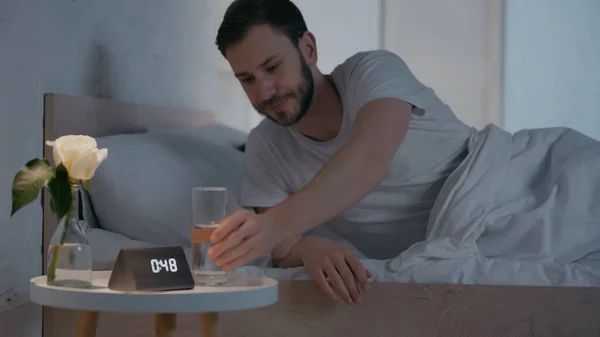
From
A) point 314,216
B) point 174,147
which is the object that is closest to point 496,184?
point 314,216

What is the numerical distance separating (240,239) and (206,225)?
6 centimetres

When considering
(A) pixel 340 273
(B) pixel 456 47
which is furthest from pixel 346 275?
(B) pixel 456 47

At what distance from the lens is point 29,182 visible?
1.30m

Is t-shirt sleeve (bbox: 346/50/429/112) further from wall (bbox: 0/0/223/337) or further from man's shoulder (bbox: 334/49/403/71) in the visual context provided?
wall (bbox: 0/0/223/337)

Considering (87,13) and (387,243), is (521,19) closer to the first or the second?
(387,243)

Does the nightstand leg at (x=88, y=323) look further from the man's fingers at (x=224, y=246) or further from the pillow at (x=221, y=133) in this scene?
the pillow at (x=221, y=133)

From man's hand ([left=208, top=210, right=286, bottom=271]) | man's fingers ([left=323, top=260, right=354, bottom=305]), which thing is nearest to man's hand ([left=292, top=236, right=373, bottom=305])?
man's fingers ([left=323, top=260, right=354, bottom=305])

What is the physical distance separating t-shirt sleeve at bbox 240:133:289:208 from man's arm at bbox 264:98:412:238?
0.32m

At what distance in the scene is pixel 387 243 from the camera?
6.21 feet

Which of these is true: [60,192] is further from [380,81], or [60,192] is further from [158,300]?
[380,81]

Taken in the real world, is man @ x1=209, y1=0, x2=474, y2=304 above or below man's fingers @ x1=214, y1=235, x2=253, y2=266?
above

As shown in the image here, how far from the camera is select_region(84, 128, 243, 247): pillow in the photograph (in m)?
1.85

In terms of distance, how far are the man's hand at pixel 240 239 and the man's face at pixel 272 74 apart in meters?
0.46

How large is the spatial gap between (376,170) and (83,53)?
793 mm
